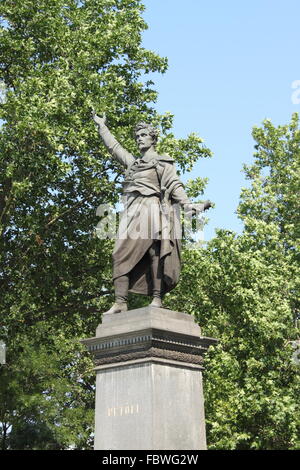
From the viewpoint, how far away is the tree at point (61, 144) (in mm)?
17516

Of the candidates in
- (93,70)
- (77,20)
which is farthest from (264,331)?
(77,20)

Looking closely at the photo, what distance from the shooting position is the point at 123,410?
7.99 metres

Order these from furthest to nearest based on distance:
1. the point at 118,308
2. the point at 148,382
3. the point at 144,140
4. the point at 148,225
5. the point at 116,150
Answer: the point at 116,150 < the point at 144,140 < the point at 148,225 < the point at 118,308 < the point at 148,382

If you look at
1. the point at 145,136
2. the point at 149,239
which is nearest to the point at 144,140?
the point at 145,136

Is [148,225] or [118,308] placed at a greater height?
[148,225]

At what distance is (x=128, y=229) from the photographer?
920 cm

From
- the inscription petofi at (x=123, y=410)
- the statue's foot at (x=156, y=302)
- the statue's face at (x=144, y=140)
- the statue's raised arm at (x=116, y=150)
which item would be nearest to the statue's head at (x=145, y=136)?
the statue's face at (x=144, y=140)

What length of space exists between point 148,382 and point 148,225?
2.38 metres

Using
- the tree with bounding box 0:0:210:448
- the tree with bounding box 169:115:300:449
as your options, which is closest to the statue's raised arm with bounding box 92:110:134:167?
the tree with bounding box 0:0:210:448

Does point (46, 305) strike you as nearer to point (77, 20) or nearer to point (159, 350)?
point (77, 20)

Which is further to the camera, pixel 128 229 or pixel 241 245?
pixel 241 245

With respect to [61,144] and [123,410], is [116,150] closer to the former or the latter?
[123,410]

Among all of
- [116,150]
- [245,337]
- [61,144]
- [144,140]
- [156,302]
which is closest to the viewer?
[156,302]
